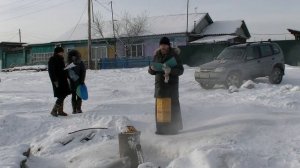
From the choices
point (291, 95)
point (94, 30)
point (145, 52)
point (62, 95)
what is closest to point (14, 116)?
point (62, 95)


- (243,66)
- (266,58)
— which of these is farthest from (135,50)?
(243,66)

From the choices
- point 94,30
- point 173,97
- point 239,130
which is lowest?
point 239,130

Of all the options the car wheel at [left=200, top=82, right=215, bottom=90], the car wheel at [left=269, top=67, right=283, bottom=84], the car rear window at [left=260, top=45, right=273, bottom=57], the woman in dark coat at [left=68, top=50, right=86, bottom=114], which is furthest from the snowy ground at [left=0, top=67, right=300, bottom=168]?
the car rear window at [left=260, top=45, right=273, bottom=57]

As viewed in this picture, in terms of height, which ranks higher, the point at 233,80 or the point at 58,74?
the point at 58,74

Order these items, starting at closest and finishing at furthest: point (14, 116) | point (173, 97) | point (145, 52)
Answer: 1. point (173, 97)
2. point (14, 116)
3. point (145, 52)

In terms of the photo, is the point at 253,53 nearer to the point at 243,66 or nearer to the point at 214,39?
the point at 243,66

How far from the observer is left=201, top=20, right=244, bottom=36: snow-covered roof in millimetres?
40406

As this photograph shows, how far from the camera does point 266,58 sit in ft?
51.8

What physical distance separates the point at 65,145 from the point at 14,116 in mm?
2492

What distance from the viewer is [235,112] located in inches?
351

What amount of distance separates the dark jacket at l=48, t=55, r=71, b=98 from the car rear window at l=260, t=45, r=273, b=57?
316 inches

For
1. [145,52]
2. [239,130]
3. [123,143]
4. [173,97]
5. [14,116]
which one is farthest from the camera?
[145,52]

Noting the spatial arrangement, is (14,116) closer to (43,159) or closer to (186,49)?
(43,159)

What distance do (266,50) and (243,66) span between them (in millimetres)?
1414
